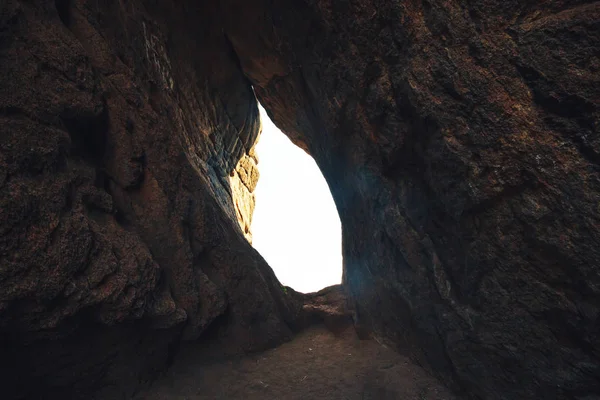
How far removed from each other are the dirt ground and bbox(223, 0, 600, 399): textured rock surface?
0.80 m

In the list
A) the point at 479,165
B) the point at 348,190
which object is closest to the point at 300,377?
the point at 348,190

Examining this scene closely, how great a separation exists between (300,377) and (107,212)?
6.29 metres

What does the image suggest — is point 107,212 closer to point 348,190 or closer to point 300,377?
point 300,377

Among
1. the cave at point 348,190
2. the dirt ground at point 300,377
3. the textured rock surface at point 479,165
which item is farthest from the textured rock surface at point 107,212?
the textured rock surface at point 479,165

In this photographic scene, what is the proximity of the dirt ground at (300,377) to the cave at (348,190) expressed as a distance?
0.40m

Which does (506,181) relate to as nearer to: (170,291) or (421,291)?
(421,291)

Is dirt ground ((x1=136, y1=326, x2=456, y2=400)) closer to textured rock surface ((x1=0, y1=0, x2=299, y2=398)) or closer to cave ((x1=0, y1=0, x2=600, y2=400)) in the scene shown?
cave ((x1=0, y1=0, x2=600, y2=400))

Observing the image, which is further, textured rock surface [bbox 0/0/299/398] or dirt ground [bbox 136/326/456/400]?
dirt ground [bbox 136/326/456/400]

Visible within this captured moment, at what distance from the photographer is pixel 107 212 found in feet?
20.7

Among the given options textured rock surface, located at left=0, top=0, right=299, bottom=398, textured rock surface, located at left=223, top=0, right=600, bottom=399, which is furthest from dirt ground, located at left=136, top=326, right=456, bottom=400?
textured rock surface, located at left=223, top=0, right=600, bottom=399

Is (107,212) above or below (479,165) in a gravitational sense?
above

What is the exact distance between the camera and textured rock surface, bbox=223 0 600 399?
13.1 feet

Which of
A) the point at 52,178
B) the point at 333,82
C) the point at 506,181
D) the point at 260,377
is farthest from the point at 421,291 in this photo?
the point at 52,178

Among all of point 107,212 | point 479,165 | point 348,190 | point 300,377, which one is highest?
point 348,190
